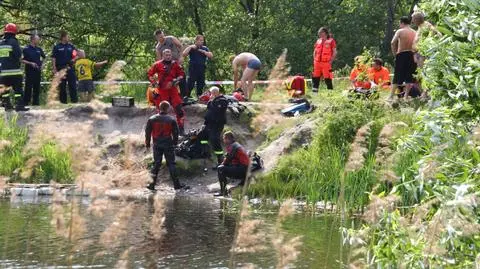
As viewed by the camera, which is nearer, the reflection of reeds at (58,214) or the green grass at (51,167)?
the reflection of reeds at (58,214)

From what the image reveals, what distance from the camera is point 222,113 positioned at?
17391 millimetres

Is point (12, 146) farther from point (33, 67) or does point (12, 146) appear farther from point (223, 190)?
point (223, 190)

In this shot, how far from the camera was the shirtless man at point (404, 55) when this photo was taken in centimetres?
1702

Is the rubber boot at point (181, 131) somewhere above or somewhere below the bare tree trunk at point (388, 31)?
below

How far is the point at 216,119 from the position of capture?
17500 millimetres

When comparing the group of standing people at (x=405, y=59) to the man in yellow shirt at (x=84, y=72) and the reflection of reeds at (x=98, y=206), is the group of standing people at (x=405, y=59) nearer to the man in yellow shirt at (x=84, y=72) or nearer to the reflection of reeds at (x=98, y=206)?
the man in yellow shirt at (x=84, y=72)

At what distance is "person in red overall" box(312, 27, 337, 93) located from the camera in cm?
2097

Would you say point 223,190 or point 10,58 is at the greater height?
point 10,58

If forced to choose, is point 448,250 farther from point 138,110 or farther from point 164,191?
point 138,110

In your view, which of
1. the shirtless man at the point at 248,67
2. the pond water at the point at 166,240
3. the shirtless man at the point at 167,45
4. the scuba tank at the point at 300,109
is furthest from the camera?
the shirtless man at the point at 167,45

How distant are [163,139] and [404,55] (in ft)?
14.9

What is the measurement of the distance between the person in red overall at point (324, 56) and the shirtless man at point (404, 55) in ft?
11.9

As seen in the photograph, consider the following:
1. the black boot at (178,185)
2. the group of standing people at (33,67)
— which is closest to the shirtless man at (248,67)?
the group of standing people at (33,67)

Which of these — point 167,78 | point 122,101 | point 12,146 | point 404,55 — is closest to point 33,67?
point 122,101
